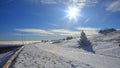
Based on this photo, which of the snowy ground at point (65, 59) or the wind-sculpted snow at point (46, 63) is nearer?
the wind-sculpted snow at point (46, 63)

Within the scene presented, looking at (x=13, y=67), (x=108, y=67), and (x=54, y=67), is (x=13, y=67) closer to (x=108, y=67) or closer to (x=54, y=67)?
(x=54, y=67)

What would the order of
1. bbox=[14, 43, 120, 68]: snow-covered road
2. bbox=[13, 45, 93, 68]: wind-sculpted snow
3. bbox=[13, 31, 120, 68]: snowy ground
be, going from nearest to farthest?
bbox=[13, 45, 93, 68]: wind-sculpted snow < bbox=[14, 43, 120, 68]: snow-covered road < bbox=[13, 31, 120, 68]: snowy ground

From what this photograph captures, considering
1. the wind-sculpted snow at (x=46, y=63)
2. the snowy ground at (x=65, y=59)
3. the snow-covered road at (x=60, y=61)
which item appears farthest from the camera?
the snowy ground at (x=65, y=59)

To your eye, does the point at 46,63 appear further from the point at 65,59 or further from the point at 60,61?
the point at 65,59

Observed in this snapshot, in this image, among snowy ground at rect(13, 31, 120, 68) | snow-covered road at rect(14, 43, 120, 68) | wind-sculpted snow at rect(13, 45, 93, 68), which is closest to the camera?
wind-sculpted snow at rect(13, 45, 93, 68)

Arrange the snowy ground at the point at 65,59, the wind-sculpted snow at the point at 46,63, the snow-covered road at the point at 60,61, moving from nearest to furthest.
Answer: the wind-sculpted snow at the point at 46,63 < the snow-covered road at the point at 60,61 < the snowy ground at the point at 65,59

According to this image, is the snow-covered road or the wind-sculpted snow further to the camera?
the snow-covered road

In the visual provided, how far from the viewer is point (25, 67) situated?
874 cm

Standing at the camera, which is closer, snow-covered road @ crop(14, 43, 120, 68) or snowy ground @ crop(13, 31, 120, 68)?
snow-covered road @ crop(14, 43, 120, 68)

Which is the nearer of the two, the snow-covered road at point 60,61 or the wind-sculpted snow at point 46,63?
the wind-sculpted snow at point 46,63

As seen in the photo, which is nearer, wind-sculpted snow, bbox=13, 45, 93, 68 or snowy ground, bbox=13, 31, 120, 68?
wind-sculpted snow, bbox=13, 45, 93, 68

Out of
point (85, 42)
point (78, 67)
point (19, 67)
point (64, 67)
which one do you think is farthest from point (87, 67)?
point (85, 42)

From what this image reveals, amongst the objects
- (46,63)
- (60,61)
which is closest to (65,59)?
(60,61)

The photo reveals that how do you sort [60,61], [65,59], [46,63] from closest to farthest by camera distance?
[46,63]
[60,61]
[65,59]
